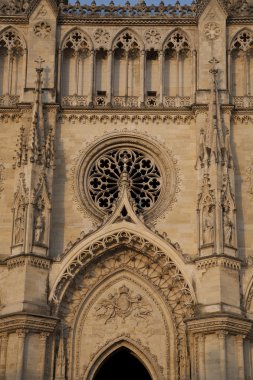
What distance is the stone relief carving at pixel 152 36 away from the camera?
23875mm

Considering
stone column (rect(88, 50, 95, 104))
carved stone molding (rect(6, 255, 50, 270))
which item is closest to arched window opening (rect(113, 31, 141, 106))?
stone column (rect(88, 50, 95, 104))

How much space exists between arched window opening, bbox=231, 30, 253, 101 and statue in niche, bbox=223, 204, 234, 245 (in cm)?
347

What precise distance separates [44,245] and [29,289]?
44.6 inches

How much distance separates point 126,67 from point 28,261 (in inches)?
234

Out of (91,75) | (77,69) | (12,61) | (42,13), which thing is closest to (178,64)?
(91,75)

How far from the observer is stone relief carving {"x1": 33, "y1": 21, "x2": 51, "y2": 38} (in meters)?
23.8

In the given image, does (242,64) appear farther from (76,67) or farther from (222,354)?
(222,354)

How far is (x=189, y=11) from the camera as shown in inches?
950

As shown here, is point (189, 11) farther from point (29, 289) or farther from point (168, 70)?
point (29, 289)

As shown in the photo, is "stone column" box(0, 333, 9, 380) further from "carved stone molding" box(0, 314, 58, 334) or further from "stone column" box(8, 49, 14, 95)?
"stone column" box(8, 49, 14, 95)

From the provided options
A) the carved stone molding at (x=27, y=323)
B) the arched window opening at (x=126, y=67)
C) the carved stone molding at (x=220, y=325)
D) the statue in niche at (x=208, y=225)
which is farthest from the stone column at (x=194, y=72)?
the carved stone molding at (x=27, y=323)

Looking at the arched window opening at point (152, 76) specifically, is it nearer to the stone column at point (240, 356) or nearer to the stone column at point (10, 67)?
the stone column at point (10, 67)

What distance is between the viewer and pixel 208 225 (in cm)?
2138

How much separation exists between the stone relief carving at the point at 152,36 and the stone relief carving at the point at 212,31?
3.99 ft
